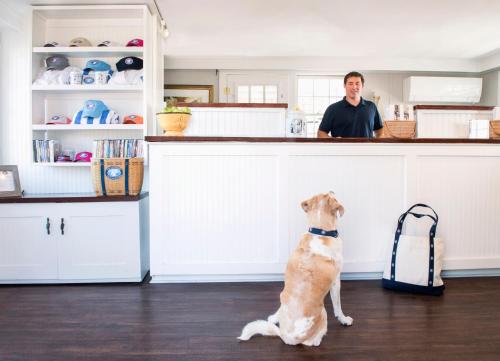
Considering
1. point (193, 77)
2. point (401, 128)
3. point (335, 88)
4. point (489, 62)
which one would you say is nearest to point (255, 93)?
point (193, 77)

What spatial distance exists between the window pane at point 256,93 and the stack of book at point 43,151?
13.0 ft

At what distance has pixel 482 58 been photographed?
6.54 meters

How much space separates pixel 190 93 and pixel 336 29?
9.31 ft

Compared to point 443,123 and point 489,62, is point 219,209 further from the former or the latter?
point 489,62

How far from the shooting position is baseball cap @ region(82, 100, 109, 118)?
11.6 ft

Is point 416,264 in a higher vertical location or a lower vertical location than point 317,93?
lower

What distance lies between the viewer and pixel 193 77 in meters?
6.86

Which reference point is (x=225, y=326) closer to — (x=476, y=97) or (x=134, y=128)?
(x=134, y=128)

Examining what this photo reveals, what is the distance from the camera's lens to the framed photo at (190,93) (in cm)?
680

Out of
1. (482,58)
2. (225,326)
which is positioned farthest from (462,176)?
(482,58)

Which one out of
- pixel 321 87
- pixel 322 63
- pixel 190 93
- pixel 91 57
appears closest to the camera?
pixel 91 57

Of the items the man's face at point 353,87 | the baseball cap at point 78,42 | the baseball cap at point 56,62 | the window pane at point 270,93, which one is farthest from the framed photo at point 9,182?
the window pane at point 270,93

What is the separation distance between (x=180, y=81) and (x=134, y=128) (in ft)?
11.4

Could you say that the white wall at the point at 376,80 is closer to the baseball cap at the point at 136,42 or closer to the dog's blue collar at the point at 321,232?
the baseball cap at the point at 136,42
